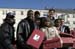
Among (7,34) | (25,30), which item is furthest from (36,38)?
(7,34)

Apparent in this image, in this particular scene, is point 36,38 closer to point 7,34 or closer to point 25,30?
point 25,30

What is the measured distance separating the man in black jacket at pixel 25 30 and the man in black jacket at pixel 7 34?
220 mm

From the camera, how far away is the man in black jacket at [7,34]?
416 inches

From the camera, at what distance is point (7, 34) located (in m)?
10.7

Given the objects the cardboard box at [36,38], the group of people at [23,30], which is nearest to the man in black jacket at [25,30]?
the group of people at [23,30]

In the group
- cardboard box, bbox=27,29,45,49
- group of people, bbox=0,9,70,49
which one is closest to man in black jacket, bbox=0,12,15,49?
group of people, bbox=0,9,70,49

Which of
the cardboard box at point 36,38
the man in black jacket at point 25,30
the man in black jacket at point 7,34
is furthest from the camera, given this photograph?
the man in black jacket at point 25,30

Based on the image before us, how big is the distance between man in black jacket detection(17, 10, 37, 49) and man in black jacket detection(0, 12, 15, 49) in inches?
8.7

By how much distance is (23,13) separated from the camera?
92.7 metres

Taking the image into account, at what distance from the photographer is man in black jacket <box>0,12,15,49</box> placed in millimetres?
10570

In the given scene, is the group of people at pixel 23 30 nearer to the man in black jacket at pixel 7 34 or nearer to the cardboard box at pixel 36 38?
the man in black jacket at pixel 7 34

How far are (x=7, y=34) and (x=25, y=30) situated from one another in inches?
20.4

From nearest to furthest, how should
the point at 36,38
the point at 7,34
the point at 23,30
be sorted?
the point at 36,38 → the point at 7,34 → the point at 23,30

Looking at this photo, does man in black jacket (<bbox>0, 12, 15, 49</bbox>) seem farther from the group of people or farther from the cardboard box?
the cardboard box
